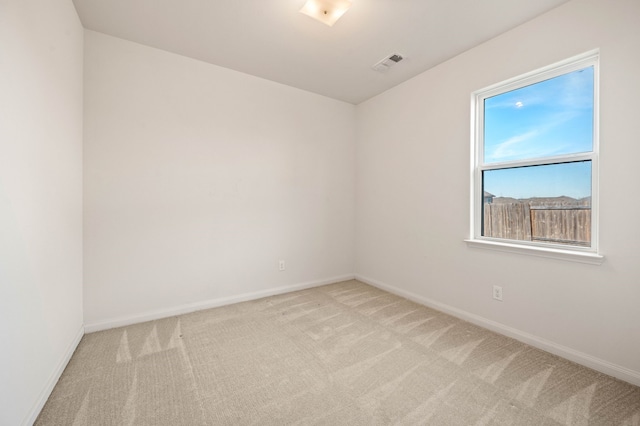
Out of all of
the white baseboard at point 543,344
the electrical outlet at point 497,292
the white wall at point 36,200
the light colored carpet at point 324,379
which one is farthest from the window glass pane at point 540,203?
the white wall at point 36,200

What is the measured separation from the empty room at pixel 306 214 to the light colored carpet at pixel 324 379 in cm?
2

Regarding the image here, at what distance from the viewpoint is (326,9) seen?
2.01 metres

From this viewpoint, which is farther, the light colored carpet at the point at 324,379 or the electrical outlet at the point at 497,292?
the electrical outlet at the point at 497,292

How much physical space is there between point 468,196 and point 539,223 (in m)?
0.59

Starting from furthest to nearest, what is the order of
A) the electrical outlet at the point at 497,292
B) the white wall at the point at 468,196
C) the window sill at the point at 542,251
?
the electrical outlet at the point at 497,292, the window sill at the point at 542,251, the white wall at the point at 468,196

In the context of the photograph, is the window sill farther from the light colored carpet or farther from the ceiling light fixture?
the ceiling light fixture

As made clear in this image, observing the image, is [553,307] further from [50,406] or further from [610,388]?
[50,406]

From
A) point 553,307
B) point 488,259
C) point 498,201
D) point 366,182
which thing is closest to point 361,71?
point 366,182

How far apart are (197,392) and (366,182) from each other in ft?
9.88

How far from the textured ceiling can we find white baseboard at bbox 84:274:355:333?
2549mm

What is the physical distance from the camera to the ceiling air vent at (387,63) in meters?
2.64

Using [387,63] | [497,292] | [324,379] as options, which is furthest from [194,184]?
[497,292]

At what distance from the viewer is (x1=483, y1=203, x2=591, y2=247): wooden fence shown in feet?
6.41

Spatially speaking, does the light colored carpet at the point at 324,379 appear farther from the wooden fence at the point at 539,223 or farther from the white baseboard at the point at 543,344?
the wooden fence at the point at 539,223
